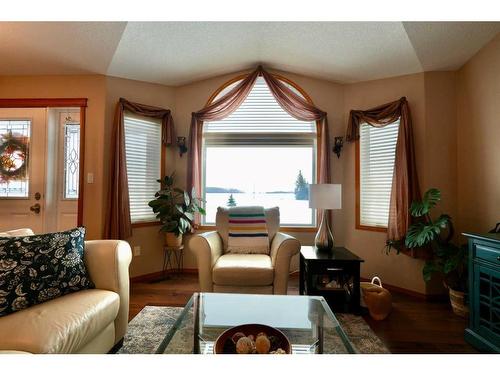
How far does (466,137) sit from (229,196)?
2.67 metres

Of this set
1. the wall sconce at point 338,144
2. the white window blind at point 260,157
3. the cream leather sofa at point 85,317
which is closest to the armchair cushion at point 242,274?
the cream leather sofa at point 85,317

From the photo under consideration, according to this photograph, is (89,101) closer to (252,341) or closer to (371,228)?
(252,341)

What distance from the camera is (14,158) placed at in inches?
122

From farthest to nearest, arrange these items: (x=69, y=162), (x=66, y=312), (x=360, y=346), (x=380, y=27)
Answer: (x=69, y=162) → (x=380, y=27) → (x=360, y=346) → (x=66, y=312)

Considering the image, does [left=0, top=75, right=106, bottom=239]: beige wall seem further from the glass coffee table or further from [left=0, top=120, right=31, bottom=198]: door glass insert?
the glass coffee table

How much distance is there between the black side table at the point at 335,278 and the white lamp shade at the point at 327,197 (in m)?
0.45

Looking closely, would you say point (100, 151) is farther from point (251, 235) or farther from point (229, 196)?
point (251, 235)

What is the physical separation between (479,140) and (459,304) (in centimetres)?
151

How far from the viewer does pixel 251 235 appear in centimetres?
267

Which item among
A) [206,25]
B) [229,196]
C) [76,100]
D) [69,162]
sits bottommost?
[229,196]

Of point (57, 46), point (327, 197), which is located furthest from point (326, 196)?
point (57, 46)

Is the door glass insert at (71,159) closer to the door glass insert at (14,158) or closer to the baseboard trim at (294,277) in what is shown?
the door glass insert at (14,158)

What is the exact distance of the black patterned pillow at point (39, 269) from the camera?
128 centimetres
